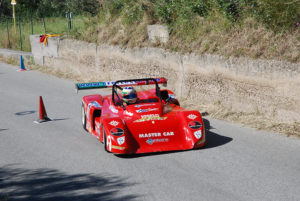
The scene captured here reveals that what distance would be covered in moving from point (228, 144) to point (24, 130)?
15.9ft

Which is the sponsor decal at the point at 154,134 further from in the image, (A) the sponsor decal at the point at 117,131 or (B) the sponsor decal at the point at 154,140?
(A) the sponsor decal at the point at 117,131

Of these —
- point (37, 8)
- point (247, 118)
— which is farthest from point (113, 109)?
point (37, 8)

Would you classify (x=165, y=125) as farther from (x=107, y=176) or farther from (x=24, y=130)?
(x=24, y=130)

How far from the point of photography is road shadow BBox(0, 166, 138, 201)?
621 cm

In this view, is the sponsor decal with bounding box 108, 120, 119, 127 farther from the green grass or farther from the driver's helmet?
the green grass

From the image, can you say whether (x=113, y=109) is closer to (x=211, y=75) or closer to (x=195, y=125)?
(x=195, y=125)

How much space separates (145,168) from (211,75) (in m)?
4.72

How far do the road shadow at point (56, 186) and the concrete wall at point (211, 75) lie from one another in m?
4.53

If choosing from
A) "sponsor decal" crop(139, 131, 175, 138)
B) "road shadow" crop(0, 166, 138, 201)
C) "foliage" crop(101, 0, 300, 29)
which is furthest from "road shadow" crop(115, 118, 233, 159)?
"foliage" crop(101, 0, 300, 29)

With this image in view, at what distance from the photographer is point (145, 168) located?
738 centimetres

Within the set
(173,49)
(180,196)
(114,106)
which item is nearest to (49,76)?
(173,49)

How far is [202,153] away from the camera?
26.5ft

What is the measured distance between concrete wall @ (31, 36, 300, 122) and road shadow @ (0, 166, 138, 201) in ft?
14.9

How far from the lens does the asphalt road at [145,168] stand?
20.6 ft
